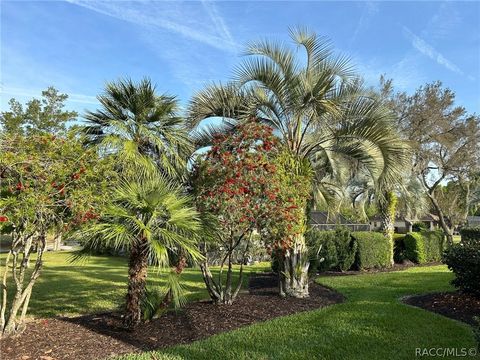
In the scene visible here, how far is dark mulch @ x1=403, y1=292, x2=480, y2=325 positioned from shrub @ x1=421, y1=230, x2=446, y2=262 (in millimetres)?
8633

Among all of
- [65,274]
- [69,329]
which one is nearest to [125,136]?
[69,329]

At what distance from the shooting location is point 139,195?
534 cm

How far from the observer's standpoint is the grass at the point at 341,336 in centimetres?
437

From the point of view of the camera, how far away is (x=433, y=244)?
615 inches

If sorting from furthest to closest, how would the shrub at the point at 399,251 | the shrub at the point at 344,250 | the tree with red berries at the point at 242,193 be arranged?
the shrub at the point at 399,251 < the shrub at the point at 344,250 < the tree with red berries at the point at 242,193

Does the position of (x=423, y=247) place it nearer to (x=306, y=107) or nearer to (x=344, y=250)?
(x=344, y=250)

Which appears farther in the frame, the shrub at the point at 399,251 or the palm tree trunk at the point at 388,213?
the shrub at the point at 399,251

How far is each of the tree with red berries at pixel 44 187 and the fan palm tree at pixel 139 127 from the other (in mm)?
683

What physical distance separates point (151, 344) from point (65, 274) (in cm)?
853

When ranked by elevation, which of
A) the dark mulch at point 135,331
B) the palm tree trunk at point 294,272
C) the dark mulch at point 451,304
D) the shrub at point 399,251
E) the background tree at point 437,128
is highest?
the background tree at point 437,128

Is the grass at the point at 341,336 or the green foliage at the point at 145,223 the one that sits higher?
the green foliage at the point at 145,223

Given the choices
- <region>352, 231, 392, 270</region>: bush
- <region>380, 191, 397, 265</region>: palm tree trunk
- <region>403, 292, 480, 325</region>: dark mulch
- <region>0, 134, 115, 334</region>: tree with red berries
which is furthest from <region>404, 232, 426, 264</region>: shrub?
<region>0, 134, 115, 334</region>: tree with red berries

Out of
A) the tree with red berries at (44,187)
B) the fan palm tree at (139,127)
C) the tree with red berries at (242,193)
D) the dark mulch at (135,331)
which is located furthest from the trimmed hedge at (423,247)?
the tree with red berries at (44,187)

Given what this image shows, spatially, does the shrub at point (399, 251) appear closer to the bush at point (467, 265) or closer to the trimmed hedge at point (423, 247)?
the trimmed hedge at point (423, 247)
